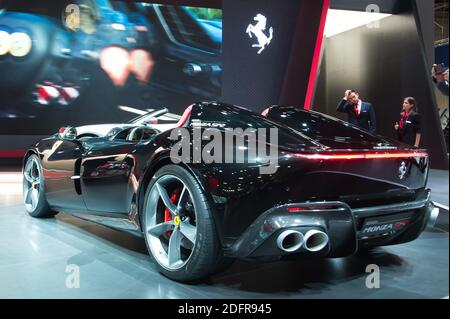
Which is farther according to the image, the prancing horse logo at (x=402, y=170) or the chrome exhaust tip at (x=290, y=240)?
the prancing horse logo at (x=402, y=170)

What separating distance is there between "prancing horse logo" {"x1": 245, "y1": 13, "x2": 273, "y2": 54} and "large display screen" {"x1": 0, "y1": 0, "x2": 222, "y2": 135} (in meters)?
0.70

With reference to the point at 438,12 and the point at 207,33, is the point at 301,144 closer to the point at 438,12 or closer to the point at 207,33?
the point at 207,33

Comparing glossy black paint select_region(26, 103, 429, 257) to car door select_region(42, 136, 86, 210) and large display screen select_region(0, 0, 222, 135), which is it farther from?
large display screen select_region(0, 0, 222, 135)

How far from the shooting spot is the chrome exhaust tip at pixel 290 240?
2.03 m

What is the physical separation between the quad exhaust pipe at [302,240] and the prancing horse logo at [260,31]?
820 cm

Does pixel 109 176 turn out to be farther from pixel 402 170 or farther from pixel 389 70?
pixel 389 70

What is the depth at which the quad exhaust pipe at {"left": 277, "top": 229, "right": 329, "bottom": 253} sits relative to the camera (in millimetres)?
2035

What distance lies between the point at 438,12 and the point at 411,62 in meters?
11.7

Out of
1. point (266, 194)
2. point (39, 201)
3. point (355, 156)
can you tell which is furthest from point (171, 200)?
point (39, 201)

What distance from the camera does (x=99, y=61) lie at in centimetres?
931

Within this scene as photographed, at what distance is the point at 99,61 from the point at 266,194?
7994 millimetres

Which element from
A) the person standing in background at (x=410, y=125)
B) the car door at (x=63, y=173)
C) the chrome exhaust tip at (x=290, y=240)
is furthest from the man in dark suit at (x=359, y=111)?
the chrome exhaust tip at (x=290, y=240)

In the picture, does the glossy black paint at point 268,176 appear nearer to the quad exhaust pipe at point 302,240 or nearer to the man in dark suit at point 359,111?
the quad exhaust pipe at point 302,240
